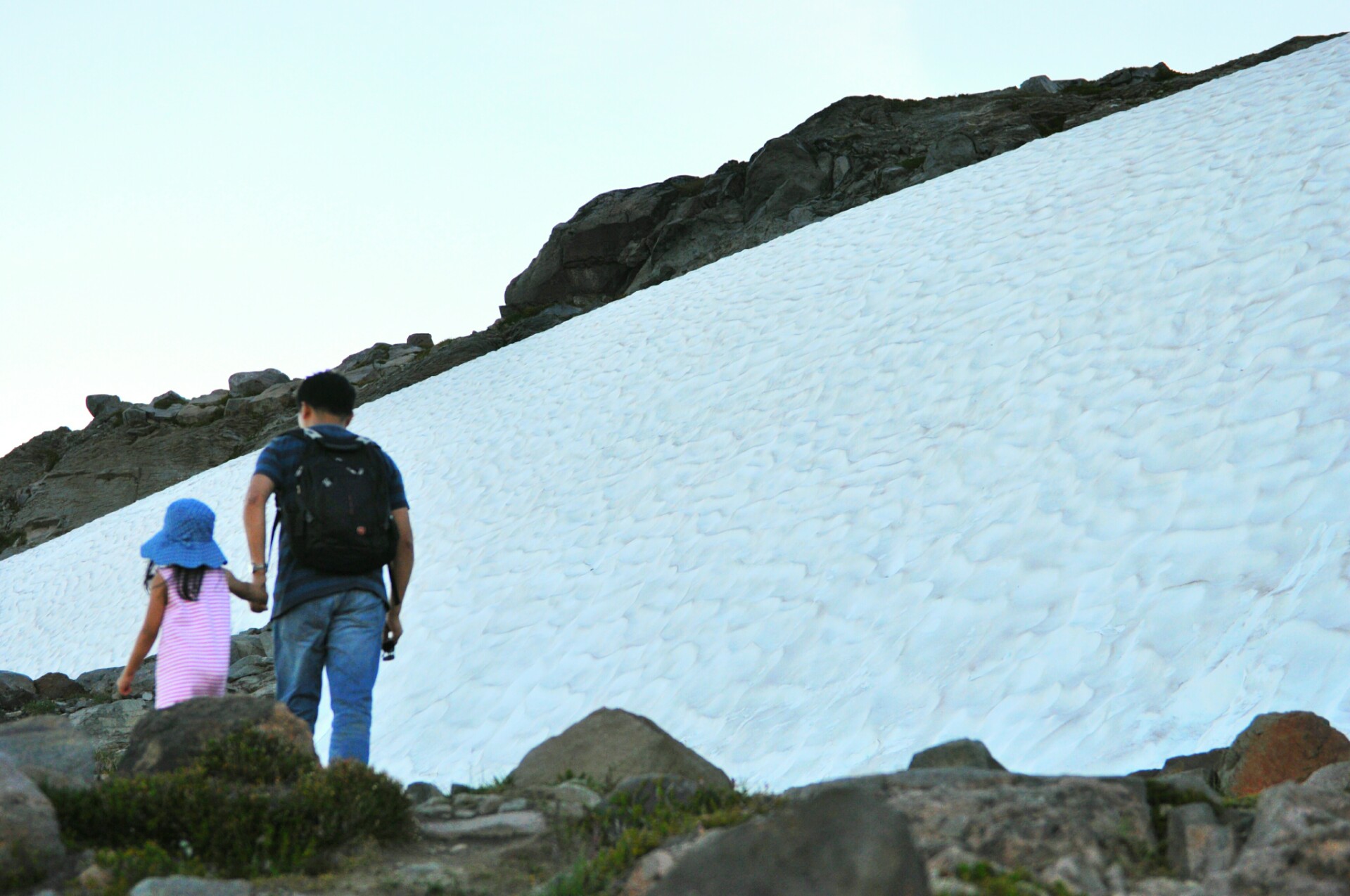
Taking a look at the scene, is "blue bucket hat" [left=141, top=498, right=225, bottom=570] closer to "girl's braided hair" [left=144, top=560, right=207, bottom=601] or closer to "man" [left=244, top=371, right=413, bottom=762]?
"girl's braided hair" [left=144, top=560, right=207, bottom=601]

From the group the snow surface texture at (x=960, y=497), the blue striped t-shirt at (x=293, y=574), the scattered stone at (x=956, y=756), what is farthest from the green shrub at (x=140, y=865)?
the snow surface texture at (x=960, y=497)

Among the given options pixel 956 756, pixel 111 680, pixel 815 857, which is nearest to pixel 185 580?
pixel 956 756

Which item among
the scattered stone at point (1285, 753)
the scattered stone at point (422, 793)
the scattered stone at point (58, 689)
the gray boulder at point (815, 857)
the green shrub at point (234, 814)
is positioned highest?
the green shrub at point (234, 814)

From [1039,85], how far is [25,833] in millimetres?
46978

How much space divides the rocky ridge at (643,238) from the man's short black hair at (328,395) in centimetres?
2337

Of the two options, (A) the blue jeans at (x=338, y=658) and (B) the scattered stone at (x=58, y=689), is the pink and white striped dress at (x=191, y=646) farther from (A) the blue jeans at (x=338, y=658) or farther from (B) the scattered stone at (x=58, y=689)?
(B) the scattered stone at (x=58, y=689)

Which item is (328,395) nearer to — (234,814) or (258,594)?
(258,594)

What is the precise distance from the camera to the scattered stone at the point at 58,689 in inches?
484

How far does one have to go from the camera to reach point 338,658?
4.66m

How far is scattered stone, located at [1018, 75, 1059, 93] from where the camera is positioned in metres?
43.7

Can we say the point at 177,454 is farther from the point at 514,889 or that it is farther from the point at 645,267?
the point at 514,889

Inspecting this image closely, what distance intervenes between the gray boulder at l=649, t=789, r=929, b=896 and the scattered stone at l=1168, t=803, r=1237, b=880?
3.11 ft

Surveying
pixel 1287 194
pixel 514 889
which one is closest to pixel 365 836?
pixel 514 889

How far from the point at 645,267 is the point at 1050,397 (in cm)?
2987
